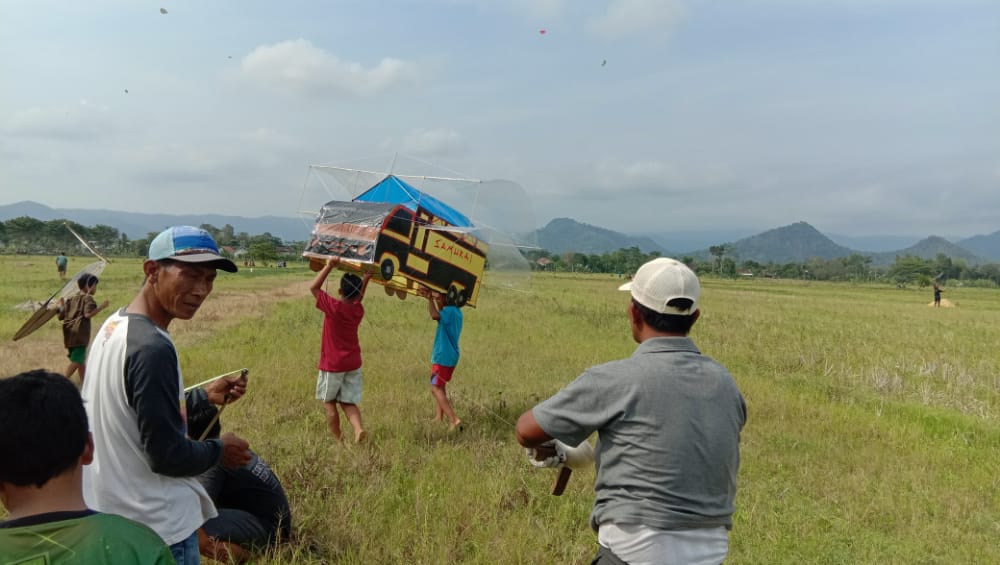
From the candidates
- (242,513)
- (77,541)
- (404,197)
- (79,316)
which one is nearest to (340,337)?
(404,197)

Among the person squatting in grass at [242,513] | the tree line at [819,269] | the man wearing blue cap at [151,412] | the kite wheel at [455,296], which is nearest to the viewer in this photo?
the man wearing blue cap at [151,412]

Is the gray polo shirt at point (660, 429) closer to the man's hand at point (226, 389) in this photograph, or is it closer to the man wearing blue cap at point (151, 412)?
the man wearing blue cap at point (151, 412)

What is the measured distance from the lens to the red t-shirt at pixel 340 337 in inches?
249

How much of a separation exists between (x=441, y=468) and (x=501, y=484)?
28.1 inches

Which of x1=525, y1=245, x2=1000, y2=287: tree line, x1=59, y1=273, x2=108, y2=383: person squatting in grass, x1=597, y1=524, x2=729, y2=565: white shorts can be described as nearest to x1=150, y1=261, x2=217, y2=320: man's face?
x1=597, y1=524, x2=729, y2=565: white shorts

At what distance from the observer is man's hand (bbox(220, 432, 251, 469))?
2752 mm

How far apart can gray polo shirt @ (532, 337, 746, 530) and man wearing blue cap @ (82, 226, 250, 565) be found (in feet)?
4.69

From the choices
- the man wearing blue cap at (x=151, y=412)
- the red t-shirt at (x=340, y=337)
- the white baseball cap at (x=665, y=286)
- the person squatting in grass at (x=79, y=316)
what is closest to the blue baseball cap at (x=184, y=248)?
the man wearing blue cap at (x=151, y=412)

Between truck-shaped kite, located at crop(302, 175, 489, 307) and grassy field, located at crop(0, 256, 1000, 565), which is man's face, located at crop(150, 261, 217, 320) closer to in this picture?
grassy field, located at crop(0, 256, 1000, 565)

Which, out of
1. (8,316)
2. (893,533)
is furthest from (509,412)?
(8,316)

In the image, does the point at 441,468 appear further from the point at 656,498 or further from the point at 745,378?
the point at 745,378

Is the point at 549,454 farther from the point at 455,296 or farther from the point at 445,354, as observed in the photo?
the point at 445,354

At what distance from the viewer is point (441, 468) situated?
571cm

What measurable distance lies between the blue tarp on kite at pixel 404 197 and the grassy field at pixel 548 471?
1495 millimetres
